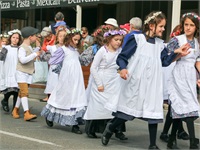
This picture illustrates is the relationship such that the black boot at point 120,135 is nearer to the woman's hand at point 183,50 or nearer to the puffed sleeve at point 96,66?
the puffed sleeve at point 96,66

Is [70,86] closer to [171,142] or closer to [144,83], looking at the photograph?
[144,83]

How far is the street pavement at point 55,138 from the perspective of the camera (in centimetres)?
601

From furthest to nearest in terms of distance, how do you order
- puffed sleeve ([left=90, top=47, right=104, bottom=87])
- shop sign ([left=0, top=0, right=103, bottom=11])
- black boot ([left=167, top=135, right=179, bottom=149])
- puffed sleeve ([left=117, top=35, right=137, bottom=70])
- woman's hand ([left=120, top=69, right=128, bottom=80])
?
1. shop sign ([left=0, top=0, right=103, bottom=11])
2. puffed sleeve ([left=90, top=47, right=104, bottom=87])
3. black boot ([left=167, top=135, right=179, bottom=149])
4. puffed sleeve ([left=117, top=35, right=137, bottom=70])
5. woman's hand ([left=120, top=69, right=128, bottom=80])

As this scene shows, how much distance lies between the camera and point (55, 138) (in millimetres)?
6602

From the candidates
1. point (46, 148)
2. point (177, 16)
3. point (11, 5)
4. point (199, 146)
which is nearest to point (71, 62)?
point (46, 148)

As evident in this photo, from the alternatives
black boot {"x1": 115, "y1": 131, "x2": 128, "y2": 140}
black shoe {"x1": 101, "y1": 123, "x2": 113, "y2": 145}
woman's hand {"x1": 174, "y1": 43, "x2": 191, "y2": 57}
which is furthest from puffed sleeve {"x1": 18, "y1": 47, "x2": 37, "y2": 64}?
woman's hand {"x1": 174, "y1": 43, "x2": 191, "y2": 57}

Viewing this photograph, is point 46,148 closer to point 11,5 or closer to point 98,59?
point 98,59

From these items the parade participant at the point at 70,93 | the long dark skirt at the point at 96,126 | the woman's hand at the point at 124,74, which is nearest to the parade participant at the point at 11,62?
the parade participant at the point at 70,93

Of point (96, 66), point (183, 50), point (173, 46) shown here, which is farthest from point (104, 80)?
point (183, 50)

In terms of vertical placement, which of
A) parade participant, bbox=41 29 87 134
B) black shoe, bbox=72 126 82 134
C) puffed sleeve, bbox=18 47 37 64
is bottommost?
black shoe, bbox=72 126 82 134

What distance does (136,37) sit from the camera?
18.7 ft

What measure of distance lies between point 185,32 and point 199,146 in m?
1.55

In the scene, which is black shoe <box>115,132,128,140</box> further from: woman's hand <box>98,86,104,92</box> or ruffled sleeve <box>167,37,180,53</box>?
ruffled sleeve <box>167,37,180,53</box>

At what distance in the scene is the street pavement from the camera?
19.7 feet
